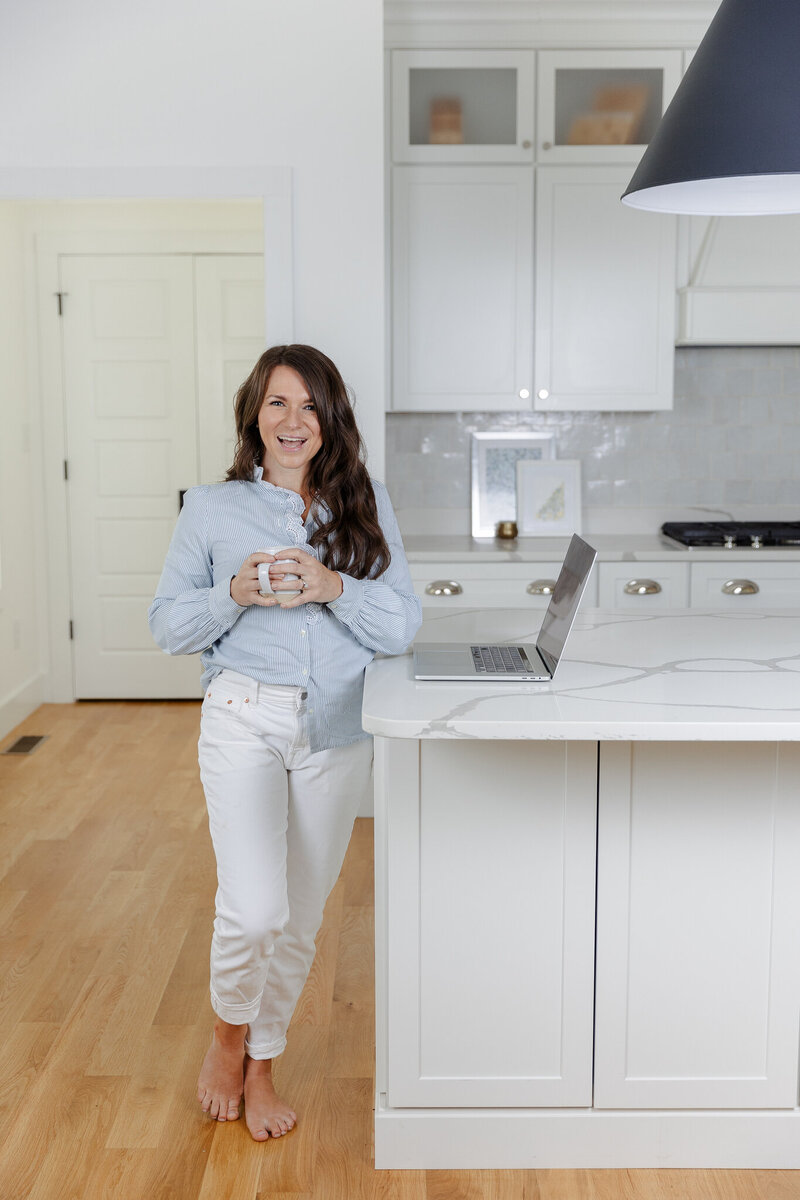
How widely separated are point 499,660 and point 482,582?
6.22 ft

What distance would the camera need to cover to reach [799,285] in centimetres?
409

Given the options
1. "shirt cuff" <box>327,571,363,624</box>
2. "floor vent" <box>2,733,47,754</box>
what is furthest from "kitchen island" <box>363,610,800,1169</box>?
"floor vent" <box>2,733,47,754</box>

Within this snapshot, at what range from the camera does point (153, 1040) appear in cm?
250

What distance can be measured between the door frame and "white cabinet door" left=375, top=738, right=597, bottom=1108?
3572 millimetres

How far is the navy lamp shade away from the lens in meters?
1.74

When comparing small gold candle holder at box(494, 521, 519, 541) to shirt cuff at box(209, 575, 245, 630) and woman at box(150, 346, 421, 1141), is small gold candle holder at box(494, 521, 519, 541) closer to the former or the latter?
woman at box(150, 346, 421, 1141)

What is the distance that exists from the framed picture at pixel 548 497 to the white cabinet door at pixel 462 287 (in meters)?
0.39

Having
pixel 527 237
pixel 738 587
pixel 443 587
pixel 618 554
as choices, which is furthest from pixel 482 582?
pixel 527 237

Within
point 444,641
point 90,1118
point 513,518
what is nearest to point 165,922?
point 90,1118

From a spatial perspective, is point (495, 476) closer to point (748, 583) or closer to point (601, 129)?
point (748, 583)

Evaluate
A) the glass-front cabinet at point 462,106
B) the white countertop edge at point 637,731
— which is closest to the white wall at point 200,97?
the glass-front cabinet at point 462,106

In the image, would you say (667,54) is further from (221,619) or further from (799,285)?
(221,619)

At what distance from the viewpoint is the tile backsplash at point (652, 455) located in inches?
178

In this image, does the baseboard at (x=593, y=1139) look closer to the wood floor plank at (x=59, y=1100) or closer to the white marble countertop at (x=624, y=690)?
the wood floor plank at (x=59, y=1100)
